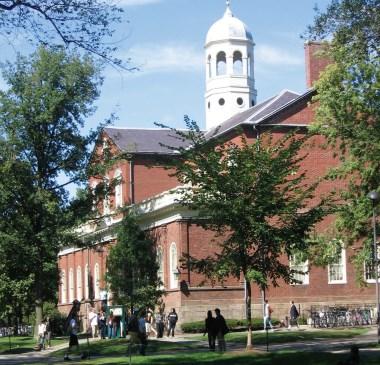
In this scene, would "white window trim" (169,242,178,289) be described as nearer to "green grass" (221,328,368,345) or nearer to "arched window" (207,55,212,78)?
"green grass" (221,328,368,345)

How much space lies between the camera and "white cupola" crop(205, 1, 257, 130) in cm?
8738

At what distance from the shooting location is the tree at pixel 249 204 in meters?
31.3

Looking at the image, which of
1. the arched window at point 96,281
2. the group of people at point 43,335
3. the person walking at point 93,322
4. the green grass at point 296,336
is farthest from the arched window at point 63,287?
the green grass at point 296,336

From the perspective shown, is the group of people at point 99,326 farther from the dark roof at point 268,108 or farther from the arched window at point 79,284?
the arched window at point 79,284

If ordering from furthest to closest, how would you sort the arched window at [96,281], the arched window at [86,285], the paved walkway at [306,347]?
the arched window at [86,285] < the arched window at [96,281] < the paved walkway at [306,347]

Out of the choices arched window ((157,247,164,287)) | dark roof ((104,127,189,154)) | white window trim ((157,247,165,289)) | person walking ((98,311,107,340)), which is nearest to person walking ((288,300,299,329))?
white window trim ((157,247,165,289))

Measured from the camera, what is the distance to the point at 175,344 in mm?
38812

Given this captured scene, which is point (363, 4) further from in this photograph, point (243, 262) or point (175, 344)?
point (175, 344)

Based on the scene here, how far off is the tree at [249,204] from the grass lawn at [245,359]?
7.82ft

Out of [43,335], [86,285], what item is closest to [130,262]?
[43,335]

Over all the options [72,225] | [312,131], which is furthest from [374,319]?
[72,225]

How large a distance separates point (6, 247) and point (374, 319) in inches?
810

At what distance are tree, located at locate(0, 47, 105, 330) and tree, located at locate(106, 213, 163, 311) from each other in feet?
12.3

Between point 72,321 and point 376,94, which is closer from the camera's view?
point 72,321
